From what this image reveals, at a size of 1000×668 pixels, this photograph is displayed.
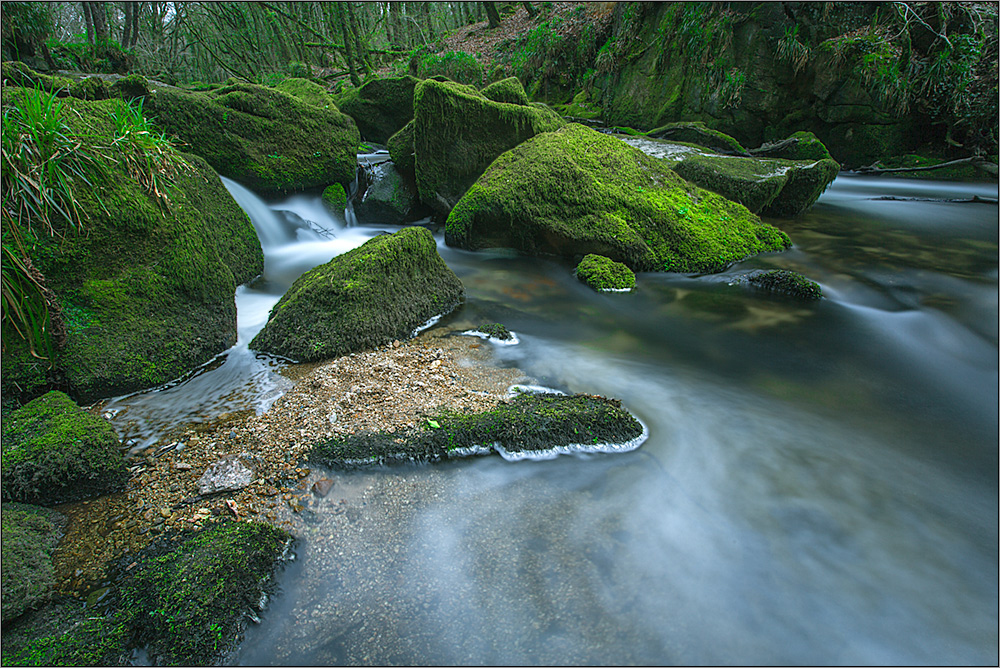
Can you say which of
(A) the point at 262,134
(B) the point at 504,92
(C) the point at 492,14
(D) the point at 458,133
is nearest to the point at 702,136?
(B) the point at 504,92

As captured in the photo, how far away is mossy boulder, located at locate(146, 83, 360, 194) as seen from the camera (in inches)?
250

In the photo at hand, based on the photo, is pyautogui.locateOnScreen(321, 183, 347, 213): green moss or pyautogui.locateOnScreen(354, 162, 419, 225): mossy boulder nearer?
pyautogui.locateOnScreen(321, 183, 347, 213): green moss

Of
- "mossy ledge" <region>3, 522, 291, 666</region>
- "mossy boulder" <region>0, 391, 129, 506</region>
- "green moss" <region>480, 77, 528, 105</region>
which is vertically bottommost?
"mossy ledge" <region>3, 522, 291, 666</region>

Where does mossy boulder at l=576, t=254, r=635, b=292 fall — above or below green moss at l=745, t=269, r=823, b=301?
above

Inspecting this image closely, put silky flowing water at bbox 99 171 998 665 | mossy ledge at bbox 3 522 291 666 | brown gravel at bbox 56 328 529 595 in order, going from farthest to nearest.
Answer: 1. brown gravel at bbox 56 328 529 595
2. silky flowing water at bbox 99 171 998 665
3. mossy ledge at bbox 3 522 291 666

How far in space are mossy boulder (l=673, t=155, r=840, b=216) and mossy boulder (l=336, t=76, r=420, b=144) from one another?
616 centimetres

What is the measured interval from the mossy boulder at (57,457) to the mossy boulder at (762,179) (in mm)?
7405

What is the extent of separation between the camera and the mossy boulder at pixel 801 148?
1008 cm

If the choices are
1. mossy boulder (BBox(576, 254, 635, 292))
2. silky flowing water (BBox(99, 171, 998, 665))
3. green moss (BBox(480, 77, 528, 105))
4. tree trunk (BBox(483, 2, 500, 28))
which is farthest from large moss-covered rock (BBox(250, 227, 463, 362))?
tree trunk (BBox(483, 2, 500, 28))

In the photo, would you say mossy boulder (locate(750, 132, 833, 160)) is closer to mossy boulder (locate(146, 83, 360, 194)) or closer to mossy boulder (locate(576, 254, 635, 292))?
mossy boulder (locate(576, 254, 635, 292))

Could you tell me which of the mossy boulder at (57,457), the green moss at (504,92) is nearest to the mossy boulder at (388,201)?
the green moss at (504,92)

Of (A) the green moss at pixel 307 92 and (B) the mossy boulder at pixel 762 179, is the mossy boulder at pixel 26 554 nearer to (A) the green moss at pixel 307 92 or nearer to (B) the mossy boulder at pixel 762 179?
(B) the mossy boulder at pixel 762 179

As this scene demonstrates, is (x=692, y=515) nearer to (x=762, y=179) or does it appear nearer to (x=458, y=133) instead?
(x=458, y=133)

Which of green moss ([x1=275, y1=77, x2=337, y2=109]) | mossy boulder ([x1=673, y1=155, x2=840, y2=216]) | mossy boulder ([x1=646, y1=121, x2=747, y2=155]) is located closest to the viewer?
mossy boulder ([x1=673, y1=155, x2=840, y2=216])
